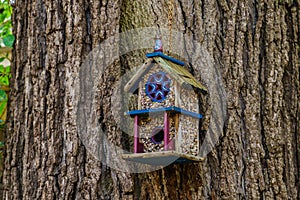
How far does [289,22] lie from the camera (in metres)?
2.55

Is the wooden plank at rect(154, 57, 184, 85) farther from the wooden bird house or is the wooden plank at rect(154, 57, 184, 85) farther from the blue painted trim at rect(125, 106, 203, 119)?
the blue painted trim at rect(125, 106, 203, 119)

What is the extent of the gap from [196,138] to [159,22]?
1.89 ft

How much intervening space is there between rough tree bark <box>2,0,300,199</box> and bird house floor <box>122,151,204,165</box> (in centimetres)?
17

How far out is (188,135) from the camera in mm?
2053

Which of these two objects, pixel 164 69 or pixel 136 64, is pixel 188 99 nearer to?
pixel 164 69

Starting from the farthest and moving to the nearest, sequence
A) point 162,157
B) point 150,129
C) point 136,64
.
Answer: point 136,64, point 150,129, point 162,157

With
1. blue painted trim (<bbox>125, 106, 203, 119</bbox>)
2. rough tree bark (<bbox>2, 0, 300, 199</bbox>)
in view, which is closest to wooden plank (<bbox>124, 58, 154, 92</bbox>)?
blue painted trim (<bbox>125, 106, 203, 119</bbox>)

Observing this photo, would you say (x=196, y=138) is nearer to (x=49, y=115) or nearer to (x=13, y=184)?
(x=49, y=115)

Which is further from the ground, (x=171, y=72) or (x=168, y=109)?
(x=171, y=72)

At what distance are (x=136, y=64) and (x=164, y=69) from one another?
0.35m

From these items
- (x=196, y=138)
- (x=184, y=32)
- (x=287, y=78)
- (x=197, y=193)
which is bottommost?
(x=197, y=193)

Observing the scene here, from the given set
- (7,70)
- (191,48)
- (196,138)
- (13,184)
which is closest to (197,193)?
(196,138)

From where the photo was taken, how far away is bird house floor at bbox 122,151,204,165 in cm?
190

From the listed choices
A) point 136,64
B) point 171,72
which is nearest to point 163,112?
point 171,72
